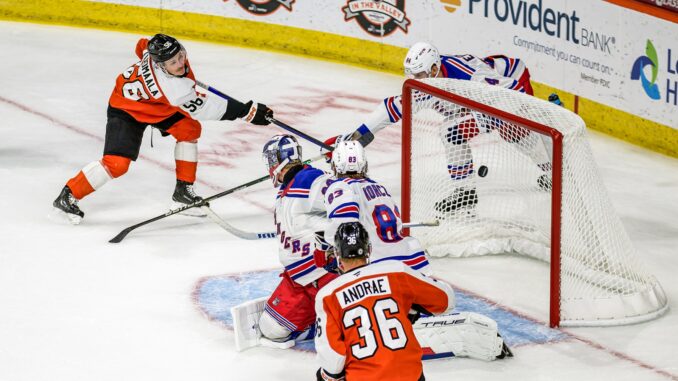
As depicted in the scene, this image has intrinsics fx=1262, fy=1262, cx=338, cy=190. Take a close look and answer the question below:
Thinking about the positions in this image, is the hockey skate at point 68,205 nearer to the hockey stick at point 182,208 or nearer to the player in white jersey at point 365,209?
the hockey stick at point 182,208

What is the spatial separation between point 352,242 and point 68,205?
300 cm

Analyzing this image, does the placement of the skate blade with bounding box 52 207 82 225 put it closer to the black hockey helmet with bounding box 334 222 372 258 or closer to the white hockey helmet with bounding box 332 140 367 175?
the white hockey helmet with bounding box 332 140 367 175

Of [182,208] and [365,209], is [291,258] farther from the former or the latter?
[182,208]

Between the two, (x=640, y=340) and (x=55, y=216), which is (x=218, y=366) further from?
(x=55, y=216)

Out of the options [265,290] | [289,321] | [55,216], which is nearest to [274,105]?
[55,216]

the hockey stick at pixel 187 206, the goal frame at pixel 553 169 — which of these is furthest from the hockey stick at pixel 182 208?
the goal frame at pixel 553 169

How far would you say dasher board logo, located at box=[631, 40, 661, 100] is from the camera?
761 cm

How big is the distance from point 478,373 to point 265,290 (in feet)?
4.01

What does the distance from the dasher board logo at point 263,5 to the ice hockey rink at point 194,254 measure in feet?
2.03

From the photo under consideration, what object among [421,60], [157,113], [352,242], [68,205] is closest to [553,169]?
[421,60]

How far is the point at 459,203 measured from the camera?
20.2ft

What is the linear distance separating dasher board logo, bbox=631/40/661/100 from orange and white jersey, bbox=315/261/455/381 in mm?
4193

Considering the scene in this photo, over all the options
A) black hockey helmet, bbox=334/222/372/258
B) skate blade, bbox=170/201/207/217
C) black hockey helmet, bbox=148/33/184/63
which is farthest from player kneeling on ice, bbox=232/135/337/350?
skate blade, bbox=170/201/207/217

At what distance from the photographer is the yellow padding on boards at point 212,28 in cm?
980
